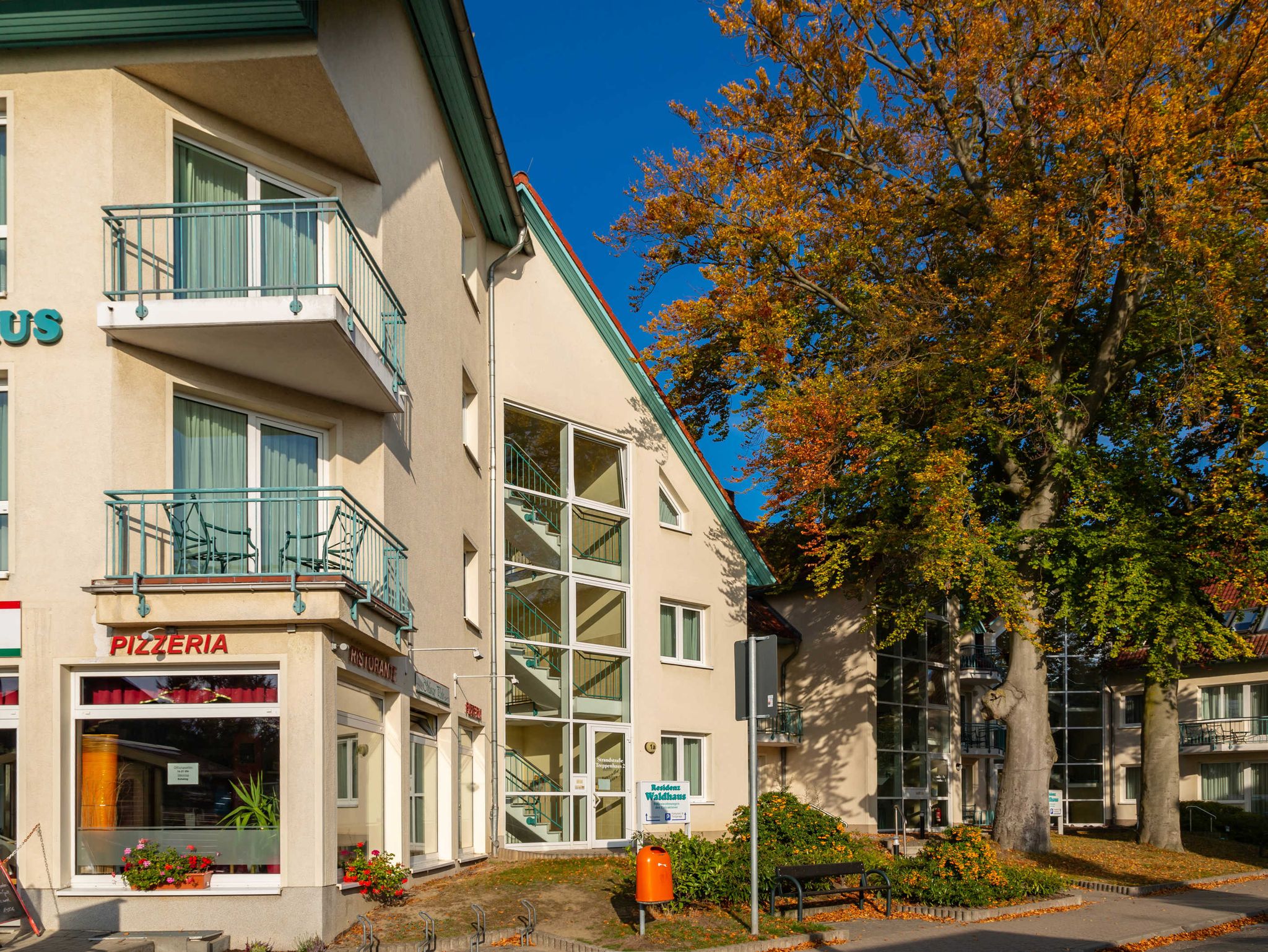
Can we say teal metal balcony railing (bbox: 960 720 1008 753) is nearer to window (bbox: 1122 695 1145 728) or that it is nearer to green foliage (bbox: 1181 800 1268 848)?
green foliage (bbox: 1181 800 1268 848)

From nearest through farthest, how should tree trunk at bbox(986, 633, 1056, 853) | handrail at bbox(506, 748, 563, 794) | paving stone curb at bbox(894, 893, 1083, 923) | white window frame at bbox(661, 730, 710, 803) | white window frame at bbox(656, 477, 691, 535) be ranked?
paving stone curb at bbox(894, 893, 1083, 923) < handrail at bbox(506, 748, 563, 794) < tree trunk at bbox(986, 633, 1056, 853) < white window frame at bbox(661, 730, 710, 803) < white window frame at bbox(656, 477, 691, 535)

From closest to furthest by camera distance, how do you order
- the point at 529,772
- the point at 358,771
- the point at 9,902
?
the point at 9,902
the point at 358,771
the point at 529,772

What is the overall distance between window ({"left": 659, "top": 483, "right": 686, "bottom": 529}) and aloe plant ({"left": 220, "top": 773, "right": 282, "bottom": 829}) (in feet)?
49.1

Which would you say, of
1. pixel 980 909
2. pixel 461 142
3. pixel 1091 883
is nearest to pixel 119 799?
pixel 980 909

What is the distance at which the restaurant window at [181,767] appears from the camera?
11.9 metres

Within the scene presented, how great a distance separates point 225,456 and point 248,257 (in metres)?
2.16

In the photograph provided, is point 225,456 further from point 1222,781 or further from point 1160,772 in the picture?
point 1222,781

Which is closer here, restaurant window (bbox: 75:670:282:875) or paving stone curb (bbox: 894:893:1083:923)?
restaurant window (bbox: 75:670:282:875)

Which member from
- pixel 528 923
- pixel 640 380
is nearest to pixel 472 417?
pixel 640 380

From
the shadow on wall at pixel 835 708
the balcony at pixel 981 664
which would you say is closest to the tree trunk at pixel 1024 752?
the shadow on wall at pixel 835 708

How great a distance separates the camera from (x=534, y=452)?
23453 mm

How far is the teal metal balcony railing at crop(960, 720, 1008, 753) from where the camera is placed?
42531 mm

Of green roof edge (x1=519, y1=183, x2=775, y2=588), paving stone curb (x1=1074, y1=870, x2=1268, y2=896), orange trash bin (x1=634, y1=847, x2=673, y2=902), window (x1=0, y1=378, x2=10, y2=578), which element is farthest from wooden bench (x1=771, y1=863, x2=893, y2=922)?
green roof edge (x1=519, y1=183, x2=775, y2=588)

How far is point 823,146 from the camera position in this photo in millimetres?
25562
